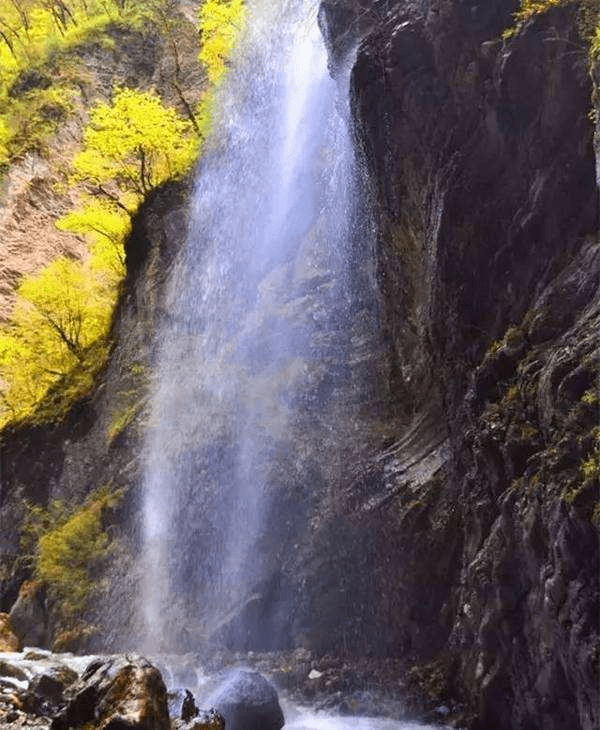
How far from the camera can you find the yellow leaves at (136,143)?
21906mm

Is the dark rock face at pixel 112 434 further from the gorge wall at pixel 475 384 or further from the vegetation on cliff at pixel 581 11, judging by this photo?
the vegetation on cliff at pixel 581 11

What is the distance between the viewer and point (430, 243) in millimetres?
11242

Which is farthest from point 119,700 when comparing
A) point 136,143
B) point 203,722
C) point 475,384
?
point 136,143

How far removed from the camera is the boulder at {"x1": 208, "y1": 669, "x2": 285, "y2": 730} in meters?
10.1

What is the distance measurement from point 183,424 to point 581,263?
10491 millimetres

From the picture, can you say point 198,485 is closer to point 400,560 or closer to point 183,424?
point 183,424

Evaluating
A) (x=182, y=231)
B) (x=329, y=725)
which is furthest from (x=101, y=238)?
(x=329, y=725)

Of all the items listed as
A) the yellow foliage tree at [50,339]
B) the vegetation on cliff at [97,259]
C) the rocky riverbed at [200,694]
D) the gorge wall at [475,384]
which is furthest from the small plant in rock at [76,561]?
the yellow foliage tree at [50,339]

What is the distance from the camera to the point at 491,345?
32.3 feet

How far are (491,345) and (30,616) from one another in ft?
42.6

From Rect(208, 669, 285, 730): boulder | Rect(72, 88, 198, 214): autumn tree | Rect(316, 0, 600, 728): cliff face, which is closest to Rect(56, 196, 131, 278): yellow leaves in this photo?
Rect(72, 88, 198, 214): autumn tree

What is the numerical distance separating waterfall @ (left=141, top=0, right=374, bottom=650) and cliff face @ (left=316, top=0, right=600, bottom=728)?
68.1 inches

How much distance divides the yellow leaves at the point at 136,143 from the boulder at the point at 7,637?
12902 millimetres

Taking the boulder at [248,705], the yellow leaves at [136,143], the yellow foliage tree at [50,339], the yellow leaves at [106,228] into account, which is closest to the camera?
the boulder at [248,705]
